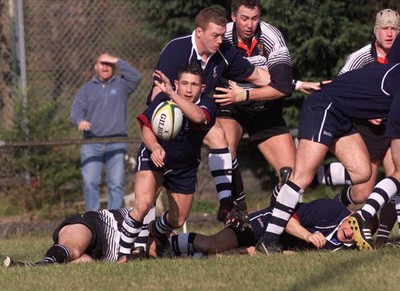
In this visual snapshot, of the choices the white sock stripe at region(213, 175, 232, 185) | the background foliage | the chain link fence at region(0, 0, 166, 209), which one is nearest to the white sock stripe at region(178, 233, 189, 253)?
the white sock stripe at region(213, 175, 232, 185)

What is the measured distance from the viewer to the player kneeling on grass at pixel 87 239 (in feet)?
32.6

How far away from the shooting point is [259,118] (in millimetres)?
11656

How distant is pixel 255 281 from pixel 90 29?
969cm

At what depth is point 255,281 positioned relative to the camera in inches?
322

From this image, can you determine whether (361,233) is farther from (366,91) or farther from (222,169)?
(222,169)

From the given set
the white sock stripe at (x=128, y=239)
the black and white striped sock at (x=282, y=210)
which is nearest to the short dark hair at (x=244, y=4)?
the black and white striped sock at (x=282, y=210)

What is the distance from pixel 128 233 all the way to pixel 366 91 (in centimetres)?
243

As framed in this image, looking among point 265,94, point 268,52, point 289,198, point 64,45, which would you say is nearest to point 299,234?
point 289,198

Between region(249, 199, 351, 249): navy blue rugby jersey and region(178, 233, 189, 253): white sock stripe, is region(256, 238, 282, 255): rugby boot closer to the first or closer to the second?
region(249, 199, 351, 249): navy blue rugby jersey

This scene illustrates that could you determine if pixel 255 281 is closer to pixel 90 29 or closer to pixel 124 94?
pixel 124 94

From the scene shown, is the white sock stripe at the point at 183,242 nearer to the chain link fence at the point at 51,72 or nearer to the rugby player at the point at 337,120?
the rugby player at the point at 337,120

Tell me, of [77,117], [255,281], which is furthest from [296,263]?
[77,117]

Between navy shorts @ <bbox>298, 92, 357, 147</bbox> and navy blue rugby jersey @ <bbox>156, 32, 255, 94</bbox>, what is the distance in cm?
82

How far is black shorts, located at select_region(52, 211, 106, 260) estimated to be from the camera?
10.3 m
